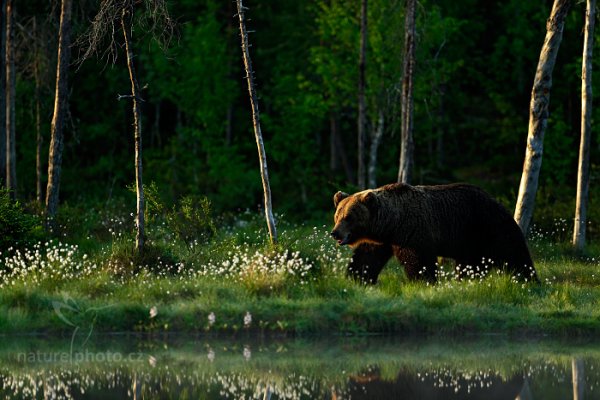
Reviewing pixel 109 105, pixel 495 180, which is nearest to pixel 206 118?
pixel 109 105

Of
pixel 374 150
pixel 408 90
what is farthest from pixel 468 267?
pixel 374 150

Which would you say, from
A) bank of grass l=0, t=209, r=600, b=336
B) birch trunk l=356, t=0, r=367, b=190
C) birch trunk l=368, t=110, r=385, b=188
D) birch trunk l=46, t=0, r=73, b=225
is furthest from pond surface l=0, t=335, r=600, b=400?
birch trunk l=368, t=110, r=385, b=188

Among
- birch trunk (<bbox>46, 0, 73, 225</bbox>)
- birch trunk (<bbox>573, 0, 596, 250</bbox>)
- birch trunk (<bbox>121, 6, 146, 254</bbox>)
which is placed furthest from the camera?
birch trunk (<bbox>46, 0, 73, 225</bbox>)

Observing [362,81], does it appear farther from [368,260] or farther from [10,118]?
[368,260]

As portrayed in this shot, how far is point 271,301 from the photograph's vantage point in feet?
50.4

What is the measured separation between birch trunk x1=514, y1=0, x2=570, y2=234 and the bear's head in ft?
18.1

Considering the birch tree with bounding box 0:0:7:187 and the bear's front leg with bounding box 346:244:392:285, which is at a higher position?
the birch tree with bounding box 0:0:7:187

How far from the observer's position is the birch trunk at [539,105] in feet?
70.9

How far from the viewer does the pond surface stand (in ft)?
38.0

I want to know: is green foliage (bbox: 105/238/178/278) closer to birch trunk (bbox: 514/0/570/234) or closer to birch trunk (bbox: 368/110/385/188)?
birch trunk (bbox: 514/0/570/234)

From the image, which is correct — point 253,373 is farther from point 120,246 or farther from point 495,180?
point 495,180

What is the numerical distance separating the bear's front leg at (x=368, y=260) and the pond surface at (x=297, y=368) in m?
3.18

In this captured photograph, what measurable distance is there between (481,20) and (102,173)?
18601 mm

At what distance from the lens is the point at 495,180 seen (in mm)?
44531
